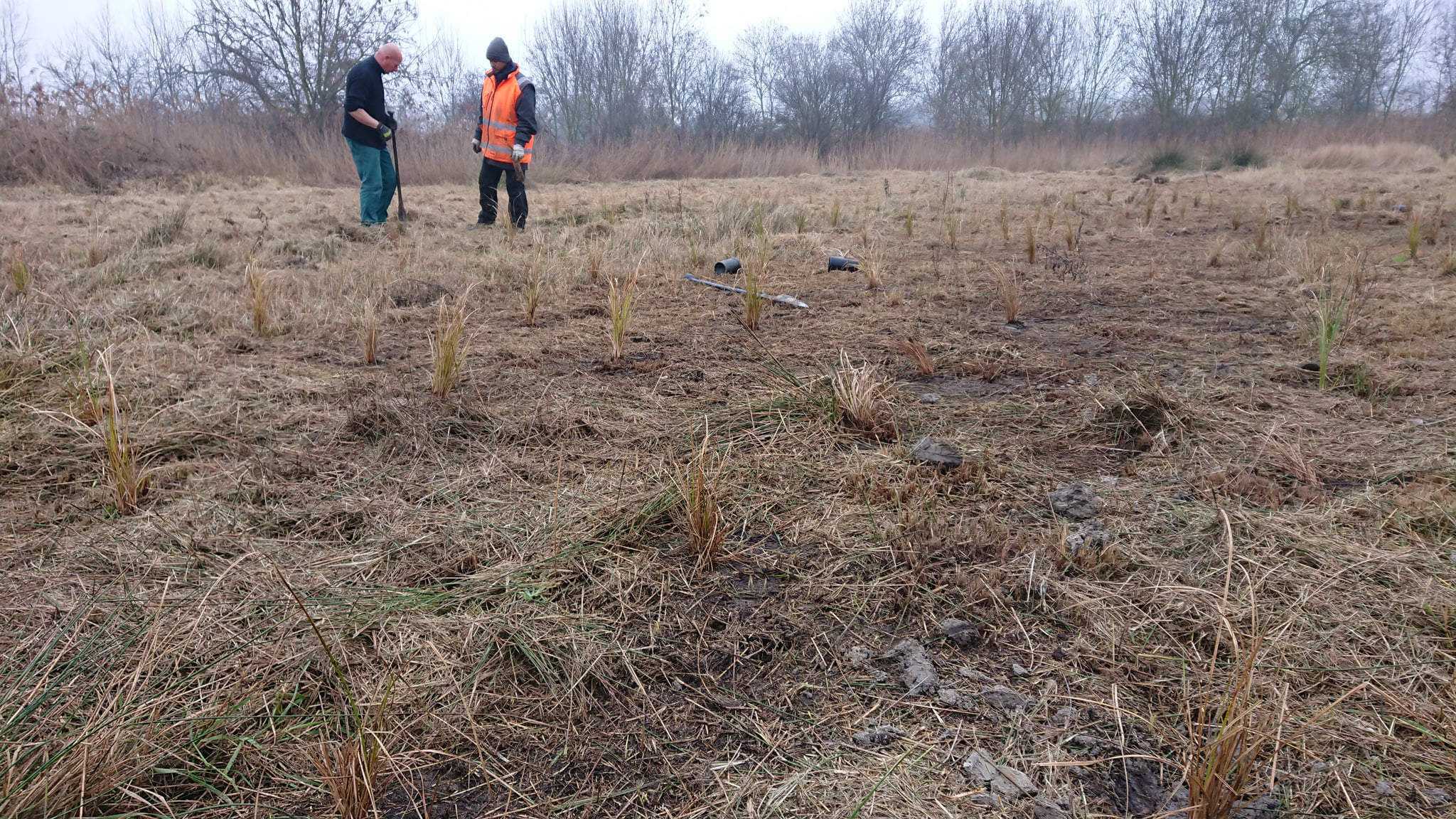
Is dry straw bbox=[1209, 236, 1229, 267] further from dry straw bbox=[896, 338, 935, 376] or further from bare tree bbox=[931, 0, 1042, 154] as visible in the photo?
bare tree bbox=[931, 0, 1042, 154]

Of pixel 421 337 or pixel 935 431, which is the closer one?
pixel 935 431

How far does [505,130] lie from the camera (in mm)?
7277

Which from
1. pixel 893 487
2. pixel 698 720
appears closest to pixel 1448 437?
pixel 893 487

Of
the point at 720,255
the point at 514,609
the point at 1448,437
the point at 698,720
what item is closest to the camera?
the point at 698,720

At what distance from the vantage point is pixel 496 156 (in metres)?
7.34

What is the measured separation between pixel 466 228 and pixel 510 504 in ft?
19.9

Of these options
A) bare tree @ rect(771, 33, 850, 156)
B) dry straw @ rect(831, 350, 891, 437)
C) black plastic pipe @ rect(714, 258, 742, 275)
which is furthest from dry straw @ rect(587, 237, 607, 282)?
bare tree @ rect(771, 33, 850, 156)

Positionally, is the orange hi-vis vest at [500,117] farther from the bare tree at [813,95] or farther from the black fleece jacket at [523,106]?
the bare tree at [813,95]

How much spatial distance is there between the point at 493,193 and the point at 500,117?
75cm

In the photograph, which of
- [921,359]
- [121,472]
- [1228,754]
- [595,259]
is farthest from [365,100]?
[1228,754]

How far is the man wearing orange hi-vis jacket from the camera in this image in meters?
7.01

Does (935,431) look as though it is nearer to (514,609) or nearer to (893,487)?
(893,487)

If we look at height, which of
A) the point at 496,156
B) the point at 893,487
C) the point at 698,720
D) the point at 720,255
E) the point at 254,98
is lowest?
the point at 698,720

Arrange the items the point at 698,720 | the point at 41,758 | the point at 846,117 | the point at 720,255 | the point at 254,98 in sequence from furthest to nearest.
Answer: the point at 846,117 → the point at 254,98 → the point at 720,255 → the point at 698,720 → the point at 41,758
